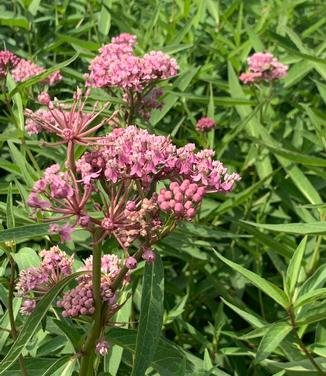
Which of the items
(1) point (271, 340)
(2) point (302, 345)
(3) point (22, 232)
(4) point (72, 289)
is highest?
(3) point (22, 232)

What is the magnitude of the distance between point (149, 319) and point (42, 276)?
38 cm

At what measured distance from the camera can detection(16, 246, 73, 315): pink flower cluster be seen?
1880 mm

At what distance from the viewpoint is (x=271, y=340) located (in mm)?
2070

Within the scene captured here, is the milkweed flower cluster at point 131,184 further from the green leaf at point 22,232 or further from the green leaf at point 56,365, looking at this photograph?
the green leaf at point 56,365

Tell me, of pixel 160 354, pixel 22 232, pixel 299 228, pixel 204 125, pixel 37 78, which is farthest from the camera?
pixel 204 125

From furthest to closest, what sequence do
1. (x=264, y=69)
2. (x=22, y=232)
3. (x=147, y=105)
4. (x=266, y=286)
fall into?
(x=264, y=69), (x=147, y=105), (x=266, y=286), (x=22, y=232)

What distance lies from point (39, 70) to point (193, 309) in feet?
4.70

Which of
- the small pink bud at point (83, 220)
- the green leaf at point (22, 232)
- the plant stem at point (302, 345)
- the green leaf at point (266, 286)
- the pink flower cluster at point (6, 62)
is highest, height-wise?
the small pink bud at point (83, 220)

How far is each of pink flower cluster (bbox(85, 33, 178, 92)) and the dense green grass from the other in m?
0.23

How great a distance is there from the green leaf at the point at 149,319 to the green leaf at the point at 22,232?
30 centimetres

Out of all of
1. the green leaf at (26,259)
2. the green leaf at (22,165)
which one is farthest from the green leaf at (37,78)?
the green leaf at (26,259)

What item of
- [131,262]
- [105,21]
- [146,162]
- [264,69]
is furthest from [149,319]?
[105,21]

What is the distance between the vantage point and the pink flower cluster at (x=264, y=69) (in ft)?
12.7

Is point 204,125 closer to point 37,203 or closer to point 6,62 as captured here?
point 6,62
